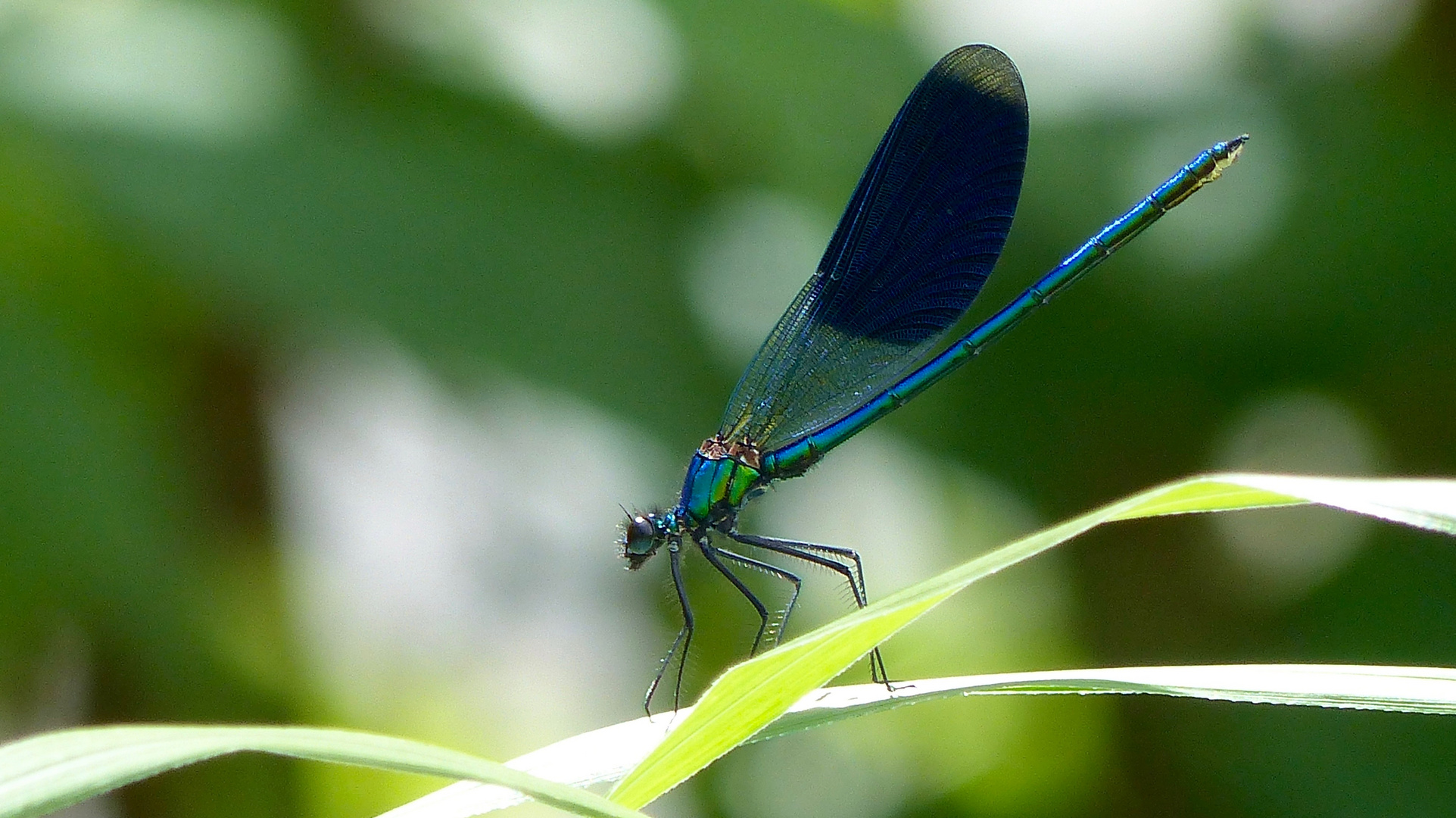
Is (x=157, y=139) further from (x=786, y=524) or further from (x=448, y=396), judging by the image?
(x=786, y=524)

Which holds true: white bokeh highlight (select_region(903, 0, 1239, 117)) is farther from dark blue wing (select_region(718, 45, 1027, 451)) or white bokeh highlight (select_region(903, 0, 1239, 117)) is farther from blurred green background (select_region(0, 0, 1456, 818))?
dark blue wing (select_region(718, 45, 1027, 451))

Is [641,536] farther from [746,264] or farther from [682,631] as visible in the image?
[746,264]

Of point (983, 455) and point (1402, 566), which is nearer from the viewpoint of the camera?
point (1402, 566)

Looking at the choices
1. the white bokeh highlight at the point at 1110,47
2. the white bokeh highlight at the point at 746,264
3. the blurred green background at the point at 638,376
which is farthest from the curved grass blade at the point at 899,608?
the white bokeh highlight at the point at 1110,47

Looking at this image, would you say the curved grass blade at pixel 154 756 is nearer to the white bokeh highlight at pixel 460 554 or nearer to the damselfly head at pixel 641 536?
the damselfly head at pixel 641 536

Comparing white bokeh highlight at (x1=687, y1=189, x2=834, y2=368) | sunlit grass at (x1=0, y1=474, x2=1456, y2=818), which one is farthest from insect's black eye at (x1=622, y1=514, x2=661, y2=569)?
sunlit grass at (x1=0, y1=474, x2=1456, y2=818)

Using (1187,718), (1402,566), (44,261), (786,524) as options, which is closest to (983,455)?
(786,524)
